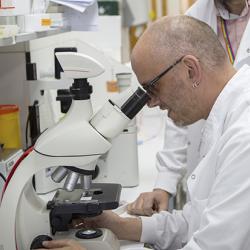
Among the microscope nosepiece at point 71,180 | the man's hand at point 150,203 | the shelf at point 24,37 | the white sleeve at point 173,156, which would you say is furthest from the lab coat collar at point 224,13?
the microscope nosepiece at point 71,180

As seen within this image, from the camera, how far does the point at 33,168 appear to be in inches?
49.4

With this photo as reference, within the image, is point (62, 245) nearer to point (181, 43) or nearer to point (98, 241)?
point (98, 241)

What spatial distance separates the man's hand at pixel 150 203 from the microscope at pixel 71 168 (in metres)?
0.31

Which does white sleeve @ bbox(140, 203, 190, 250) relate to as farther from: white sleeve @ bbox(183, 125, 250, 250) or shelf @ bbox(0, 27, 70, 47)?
shelf @ bbox(0, 27, 70, 47)

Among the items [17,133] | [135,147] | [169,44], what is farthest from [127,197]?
[169,44]

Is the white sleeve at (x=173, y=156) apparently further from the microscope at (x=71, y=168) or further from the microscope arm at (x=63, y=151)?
the microscope arm at (x=63, y=151)

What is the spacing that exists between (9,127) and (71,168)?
547mm

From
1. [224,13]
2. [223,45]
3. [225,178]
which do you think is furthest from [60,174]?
[224,13]

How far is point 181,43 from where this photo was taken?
130 centimetres

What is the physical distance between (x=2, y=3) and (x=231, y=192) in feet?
2.64

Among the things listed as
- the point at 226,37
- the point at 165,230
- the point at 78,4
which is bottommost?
the point at 165,230

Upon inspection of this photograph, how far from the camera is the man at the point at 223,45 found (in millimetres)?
1917

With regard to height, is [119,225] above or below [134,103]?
below

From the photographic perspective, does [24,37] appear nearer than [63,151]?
No
